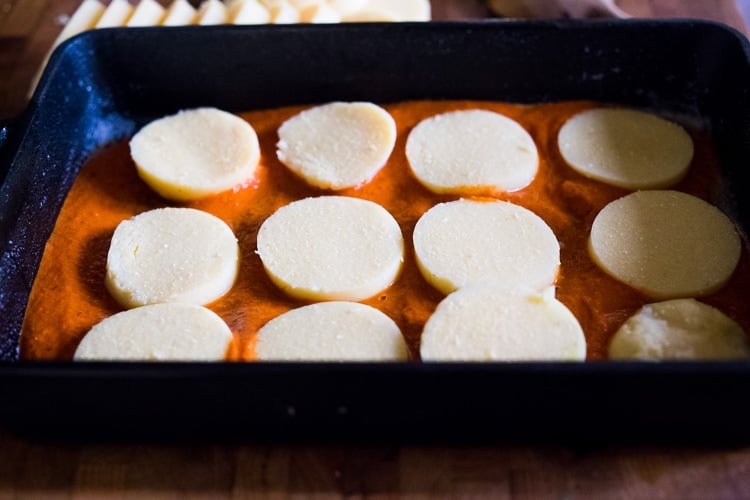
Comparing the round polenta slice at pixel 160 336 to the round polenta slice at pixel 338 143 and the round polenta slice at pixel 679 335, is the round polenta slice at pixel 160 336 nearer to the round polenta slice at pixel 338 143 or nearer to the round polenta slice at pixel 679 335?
the round polenta slice at pixel 338 143

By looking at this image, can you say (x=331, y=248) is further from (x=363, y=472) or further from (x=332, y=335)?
(x=363, y=472)

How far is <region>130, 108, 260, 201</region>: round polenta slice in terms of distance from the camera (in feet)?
6.64

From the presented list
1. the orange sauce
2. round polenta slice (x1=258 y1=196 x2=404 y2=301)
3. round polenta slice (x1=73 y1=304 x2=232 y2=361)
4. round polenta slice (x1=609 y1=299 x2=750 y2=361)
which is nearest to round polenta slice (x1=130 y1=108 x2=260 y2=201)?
the orange sauce

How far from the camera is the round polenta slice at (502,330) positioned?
61.0 inches

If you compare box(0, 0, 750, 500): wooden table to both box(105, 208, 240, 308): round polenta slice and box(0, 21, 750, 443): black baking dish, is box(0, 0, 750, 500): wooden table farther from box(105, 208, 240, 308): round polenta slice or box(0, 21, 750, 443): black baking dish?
box(105, 208, 240, 308): round polenta slice

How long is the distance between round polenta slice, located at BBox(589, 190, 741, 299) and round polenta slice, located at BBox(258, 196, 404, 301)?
1.65 ft

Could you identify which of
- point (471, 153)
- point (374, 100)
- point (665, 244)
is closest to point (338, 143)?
point (374, 100)

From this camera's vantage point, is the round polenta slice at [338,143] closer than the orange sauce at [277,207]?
No

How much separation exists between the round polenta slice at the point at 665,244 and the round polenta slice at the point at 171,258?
89cm

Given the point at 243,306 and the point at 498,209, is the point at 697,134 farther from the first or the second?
the point at 243,306

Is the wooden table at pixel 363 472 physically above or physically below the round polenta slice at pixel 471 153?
below

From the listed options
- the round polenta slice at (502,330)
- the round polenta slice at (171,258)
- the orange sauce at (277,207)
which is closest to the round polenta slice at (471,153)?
the orange sauce at (277,207)

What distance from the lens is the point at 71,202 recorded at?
6.62ft

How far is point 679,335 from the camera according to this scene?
1.57 m
